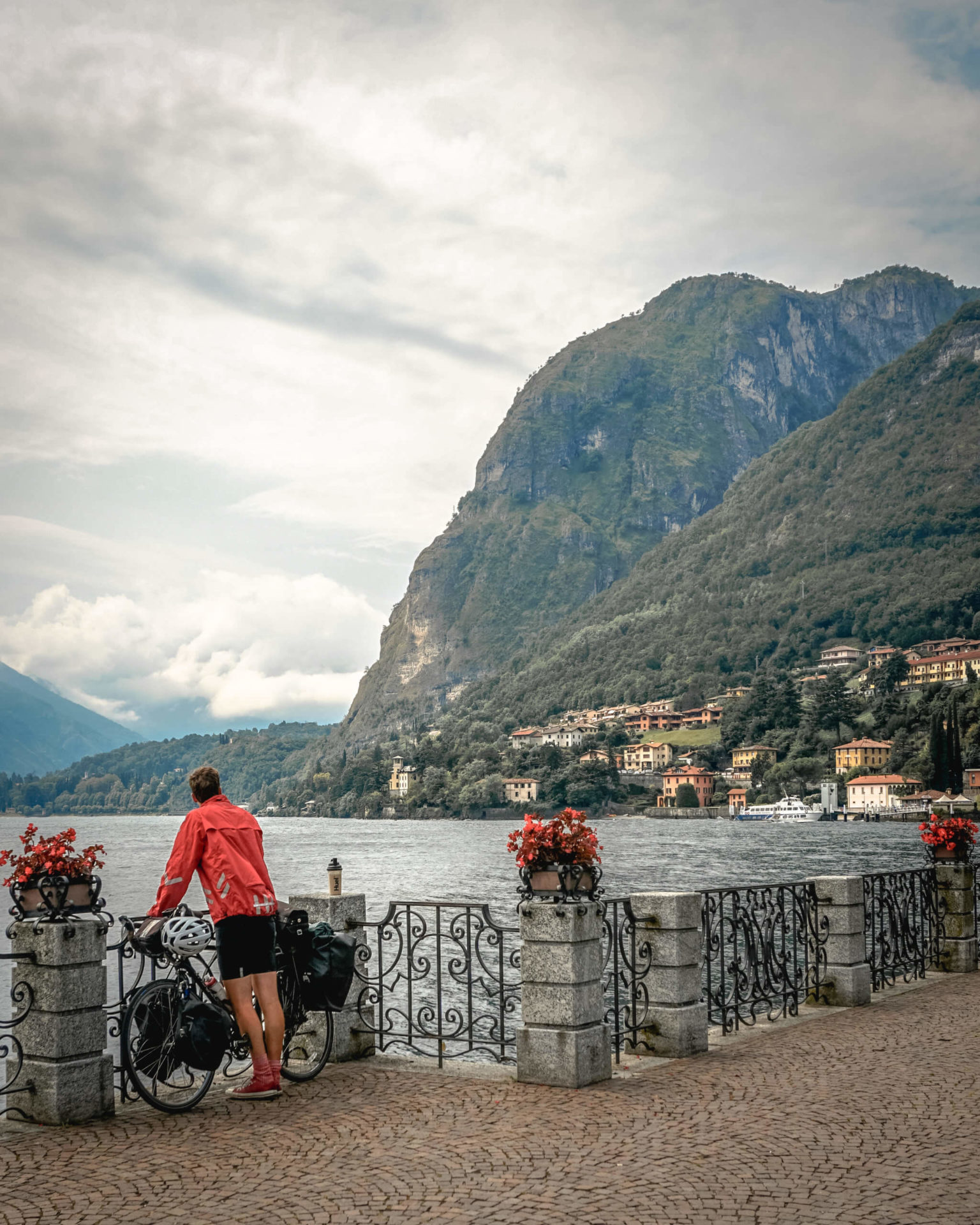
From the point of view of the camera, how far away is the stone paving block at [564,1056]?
26.2 ft

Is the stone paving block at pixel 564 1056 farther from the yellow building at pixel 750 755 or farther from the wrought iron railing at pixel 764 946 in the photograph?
the yellow building at pixel 750 755

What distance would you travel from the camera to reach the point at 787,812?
13612cm

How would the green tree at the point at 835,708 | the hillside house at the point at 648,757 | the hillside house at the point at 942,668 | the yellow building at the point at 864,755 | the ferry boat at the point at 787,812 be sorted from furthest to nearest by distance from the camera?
1. the hillside house at the point at 648,757
2. the hillside house at the point at 942,668
3. the green tree at the point at 835,708
4. the yellow building at the point at 864,755
5. the ferry boat at the point at 787,812

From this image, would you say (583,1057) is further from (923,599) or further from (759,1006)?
(923,599)

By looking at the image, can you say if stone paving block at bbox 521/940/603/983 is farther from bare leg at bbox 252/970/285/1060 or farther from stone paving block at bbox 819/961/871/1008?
stone paving block at bbox 819/961/871/1008

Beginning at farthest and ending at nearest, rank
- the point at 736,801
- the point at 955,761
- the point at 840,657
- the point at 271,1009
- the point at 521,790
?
the point at 840,657 < the point at 521,790 < the point at 736,801 < the point at 955,761 < the point at 271,1009

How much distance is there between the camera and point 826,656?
630 feet

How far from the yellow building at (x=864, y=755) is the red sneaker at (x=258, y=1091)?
456 feet

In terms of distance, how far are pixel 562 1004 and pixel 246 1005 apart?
7.09 feet

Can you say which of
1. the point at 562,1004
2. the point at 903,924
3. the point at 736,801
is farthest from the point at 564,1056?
the point at 736,801

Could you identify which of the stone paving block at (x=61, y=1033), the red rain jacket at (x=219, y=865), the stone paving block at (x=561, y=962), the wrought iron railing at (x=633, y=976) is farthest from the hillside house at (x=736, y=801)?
the stone paving block at (x=61, y=1033)

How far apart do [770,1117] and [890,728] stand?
14666 cm

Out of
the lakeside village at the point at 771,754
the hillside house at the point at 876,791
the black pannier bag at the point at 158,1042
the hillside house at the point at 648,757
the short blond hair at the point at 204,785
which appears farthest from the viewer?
the hillside house at the point at 648,757

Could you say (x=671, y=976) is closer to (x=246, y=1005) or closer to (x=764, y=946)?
(x=764, y=946)
